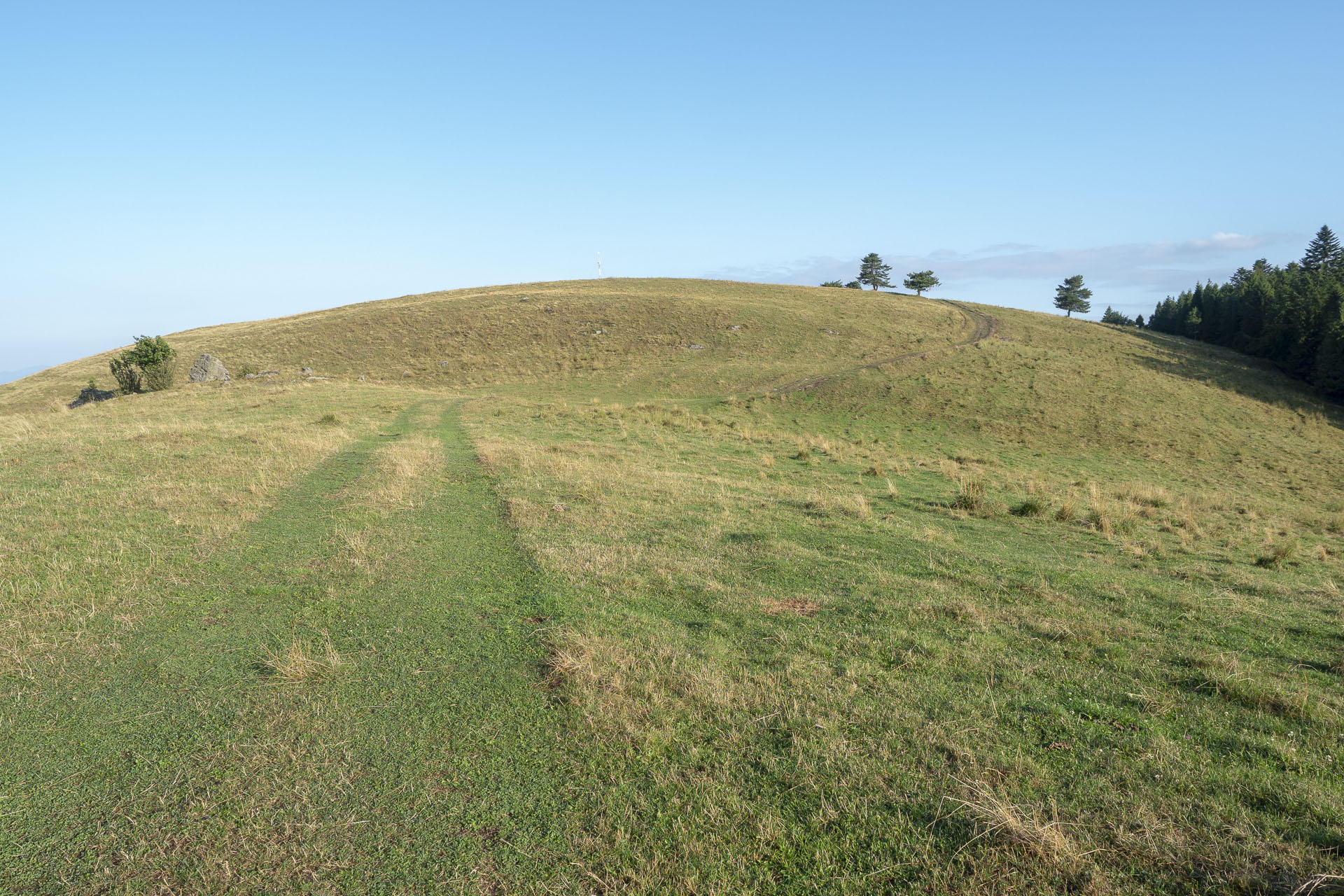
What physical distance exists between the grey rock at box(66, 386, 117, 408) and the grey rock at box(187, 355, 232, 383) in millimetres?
5234

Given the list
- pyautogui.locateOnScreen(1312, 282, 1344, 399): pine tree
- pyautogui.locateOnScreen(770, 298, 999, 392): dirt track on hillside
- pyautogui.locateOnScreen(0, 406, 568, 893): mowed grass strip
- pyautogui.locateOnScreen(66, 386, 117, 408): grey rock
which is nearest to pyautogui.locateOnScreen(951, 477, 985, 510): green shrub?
pyautogui.locateOnScreen(0, 406, 568, 893): mowed grass strip

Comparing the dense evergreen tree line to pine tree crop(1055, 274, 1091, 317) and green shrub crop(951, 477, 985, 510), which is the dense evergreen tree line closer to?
pine tree crop(1055, 274, 1091, 317)

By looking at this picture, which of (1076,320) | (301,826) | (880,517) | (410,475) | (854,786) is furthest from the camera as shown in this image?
(1076,320)

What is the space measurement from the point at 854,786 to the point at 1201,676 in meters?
4.84

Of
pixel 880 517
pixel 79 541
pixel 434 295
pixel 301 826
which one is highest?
pixel 434 295

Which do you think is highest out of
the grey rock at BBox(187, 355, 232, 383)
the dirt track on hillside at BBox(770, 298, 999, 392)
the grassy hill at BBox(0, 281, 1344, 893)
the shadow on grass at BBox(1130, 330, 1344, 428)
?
the grey rock at BBox(187, 355, 232, 383)

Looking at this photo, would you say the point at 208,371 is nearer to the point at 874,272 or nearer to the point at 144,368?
the point at 144,368

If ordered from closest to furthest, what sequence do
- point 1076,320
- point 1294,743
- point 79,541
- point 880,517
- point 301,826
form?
point 301,826 < point 1294,743 < point 79,541 < point 880,517 < point 1076,320

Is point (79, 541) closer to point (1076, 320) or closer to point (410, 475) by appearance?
point (410, 475)

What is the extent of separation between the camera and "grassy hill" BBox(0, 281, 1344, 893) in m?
4.25

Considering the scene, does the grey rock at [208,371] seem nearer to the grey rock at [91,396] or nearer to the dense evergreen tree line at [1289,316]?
the grey rock at [91,396]

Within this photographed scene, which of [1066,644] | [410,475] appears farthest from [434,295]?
[1066,644]

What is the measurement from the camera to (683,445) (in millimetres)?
27328

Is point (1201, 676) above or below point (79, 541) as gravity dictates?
below
